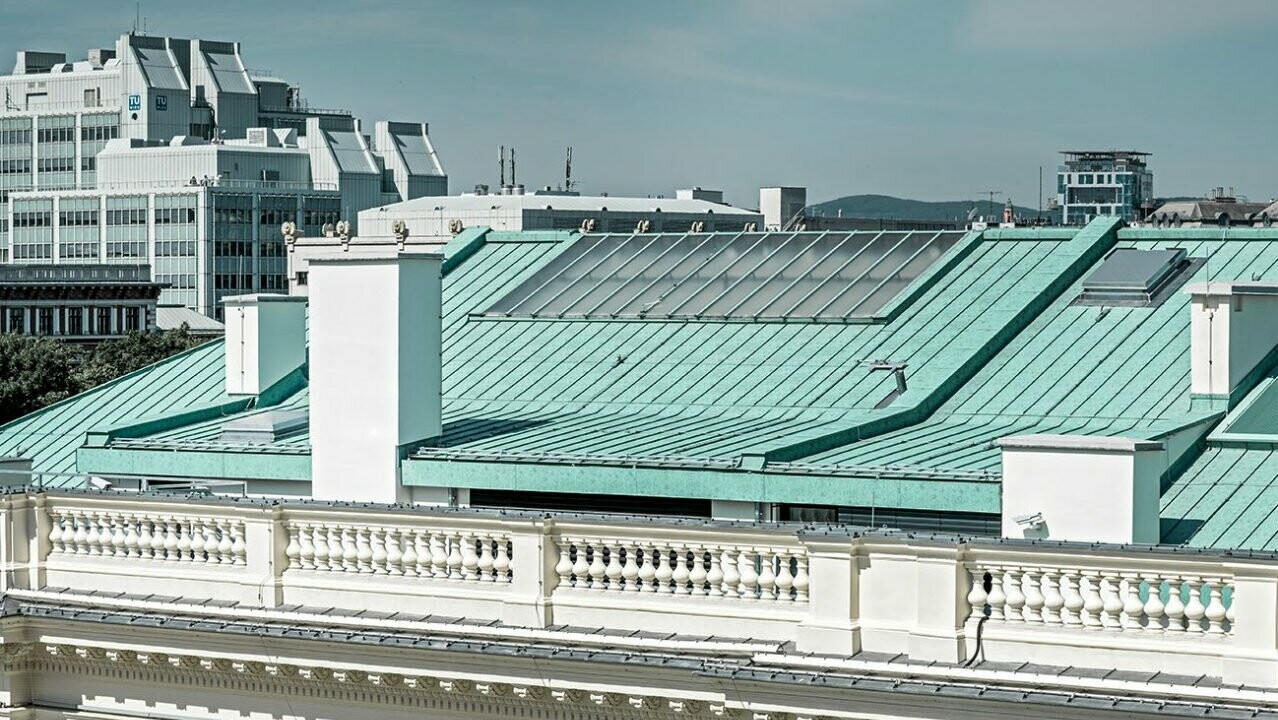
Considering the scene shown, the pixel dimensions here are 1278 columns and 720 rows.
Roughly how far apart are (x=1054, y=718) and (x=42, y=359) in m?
112

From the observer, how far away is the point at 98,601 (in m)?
25.4

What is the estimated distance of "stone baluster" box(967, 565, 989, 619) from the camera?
2038 centimetres

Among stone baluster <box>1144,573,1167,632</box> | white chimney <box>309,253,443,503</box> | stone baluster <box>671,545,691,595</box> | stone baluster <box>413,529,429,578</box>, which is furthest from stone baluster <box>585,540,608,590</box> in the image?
white chimney <box>309,253,443,503</box>

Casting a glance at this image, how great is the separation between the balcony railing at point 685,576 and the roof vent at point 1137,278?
47.0ft

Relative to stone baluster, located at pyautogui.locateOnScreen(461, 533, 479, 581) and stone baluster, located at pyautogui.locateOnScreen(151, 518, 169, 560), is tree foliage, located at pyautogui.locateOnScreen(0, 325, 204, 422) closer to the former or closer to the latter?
stone baluster, located at pyautogui.locateOnScreen(151, 518, 169, 560)

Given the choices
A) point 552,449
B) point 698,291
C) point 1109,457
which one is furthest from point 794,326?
point 1109,457

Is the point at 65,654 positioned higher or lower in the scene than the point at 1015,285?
lower

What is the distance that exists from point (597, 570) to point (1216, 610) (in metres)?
6.05

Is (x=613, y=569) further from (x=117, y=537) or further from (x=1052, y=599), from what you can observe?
(x=117, y=537)

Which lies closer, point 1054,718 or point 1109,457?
point 1054,718

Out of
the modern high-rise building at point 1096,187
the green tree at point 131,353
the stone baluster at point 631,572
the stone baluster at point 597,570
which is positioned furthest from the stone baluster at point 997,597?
the modern high-rise building at point 1096,187

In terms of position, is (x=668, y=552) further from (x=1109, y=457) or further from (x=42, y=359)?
(x=42, y=359)

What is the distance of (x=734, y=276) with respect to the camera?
132 ft

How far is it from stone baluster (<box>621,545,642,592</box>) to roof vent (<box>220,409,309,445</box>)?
12.7 metres
